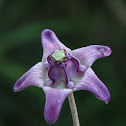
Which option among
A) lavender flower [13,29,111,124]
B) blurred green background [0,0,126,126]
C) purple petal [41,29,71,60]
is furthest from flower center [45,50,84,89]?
blurred green background [0,0,126,126]

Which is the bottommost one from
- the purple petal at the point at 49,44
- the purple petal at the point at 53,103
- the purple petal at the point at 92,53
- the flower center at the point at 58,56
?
the purple petal at the point at 53,103

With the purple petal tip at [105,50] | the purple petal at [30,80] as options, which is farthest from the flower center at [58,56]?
the purple petal tip at [105,50]

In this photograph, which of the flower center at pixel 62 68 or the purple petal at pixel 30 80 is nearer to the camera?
the purple petal at pixel 30 80

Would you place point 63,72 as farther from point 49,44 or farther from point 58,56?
point 49,44

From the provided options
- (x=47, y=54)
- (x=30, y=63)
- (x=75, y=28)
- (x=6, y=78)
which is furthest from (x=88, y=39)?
(x=47, y=54)

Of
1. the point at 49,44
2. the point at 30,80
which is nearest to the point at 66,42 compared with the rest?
the point at 49,44

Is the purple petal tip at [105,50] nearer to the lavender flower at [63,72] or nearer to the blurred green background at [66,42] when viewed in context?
the lavender flower at [63,72]

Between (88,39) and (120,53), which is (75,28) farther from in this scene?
(120,53)

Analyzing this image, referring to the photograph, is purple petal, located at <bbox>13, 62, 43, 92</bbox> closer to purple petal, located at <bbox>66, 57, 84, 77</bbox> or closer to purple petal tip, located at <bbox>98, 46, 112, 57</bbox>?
purple petal, located at <bbox>66, 57, 84, 77</bbox>
